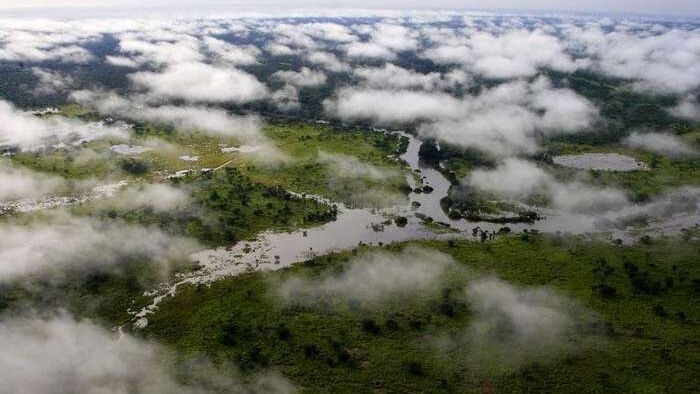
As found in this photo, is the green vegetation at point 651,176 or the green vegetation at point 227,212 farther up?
the green vegetation at point 651,176

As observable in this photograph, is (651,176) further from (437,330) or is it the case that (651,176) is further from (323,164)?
(437,330)

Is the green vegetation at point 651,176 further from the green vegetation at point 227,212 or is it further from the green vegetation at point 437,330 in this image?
the green vegetation at point 227,212

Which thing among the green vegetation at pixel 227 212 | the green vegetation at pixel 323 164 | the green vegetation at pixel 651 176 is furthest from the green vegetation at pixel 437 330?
the green vegetation at pixel 651 176

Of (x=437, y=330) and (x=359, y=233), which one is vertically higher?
(x=437, y=330)

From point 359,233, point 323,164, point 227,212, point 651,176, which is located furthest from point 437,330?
point 651,176

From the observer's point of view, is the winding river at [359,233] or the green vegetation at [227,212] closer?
the winding river at [359,233]

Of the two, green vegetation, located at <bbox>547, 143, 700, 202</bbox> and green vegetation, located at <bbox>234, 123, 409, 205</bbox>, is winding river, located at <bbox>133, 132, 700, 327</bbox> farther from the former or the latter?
green vegetation, located at <bbox>234, 123, 409, 205</bbox>

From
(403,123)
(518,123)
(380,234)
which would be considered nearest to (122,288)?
(380,234)

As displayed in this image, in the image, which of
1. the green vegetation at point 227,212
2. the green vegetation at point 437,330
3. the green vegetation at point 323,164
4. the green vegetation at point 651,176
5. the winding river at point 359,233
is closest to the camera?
the green vegetation at point 437,330
